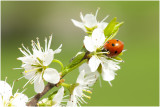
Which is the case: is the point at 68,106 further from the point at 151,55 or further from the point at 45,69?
the point at 151,55

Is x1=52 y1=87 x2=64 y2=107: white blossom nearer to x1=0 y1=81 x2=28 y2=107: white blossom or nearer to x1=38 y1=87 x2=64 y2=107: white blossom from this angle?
x1=38 y1=87 x2=64 y2=107: white blossom

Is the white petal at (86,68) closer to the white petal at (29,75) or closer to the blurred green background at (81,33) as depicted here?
the white petal at (29,75)

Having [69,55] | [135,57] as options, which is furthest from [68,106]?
[135,57]

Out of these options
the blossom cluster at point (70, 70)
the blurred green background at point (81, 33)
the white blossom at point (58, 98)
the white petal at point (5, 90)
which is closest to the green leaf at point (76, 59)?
the blossom cluster at point (70, 70)

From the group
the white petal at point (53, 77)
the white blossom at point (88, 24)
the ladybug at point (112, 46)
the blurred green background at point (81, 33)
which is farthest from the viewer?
the blurred green background at point (81, 33)

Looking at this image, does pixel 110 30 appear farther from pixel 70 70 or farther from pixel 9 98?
pixel 9 98

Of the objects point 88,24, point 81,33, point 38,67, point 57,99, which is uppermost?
point 88,24

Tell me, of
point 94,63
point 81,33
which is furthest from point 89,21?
point 81,33
